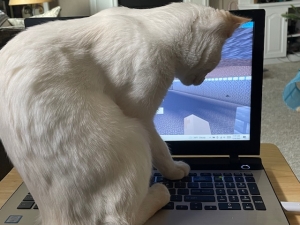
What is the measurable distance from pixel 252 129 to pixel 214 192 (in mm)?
162

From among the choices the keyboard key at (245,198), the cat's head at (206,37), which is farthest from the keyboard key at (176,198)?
the cat's head at (206,37)

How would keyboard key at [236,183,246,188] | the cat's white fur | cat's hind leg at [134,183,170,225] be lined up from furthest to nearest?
keyboard key at [236,183,246,188] → cat's hind leg at [134,183,170,225] → the cat's white fur

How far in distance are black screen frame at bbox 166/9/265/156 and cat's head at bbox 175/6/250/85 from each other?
0.51 ft

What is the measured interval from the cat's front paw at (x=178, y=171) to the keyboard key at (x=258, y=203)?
0.13m

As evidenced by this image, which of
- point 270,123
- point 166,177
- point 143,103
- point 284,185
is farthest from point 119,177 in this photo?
point 270,123

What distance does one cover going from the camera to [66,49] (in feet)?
1.47

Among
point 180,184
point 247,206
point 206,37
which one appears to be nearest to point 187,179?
point 180,184

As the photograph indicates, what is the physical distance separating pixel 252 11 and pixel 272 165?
12.6 inches

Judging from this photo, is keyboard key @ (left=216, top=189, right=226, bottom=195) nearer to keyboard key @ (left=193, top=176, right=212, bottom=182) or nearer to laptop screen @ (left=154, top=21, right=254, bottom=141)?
keyboard key @ (left=193, top=176, right=212, bottom=182)

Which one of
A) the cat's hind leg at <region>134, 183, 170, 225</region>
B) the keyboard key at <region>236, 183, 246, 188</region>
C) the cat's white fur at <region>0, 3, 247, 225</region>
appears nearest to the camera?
the cat's white fur at <region>0, 3, 247, 225</region>

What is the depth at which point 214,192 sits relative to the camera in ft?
2.04

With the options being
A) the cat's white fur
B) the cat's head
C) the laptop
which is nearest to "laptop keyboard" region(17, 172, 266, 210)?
the laptop

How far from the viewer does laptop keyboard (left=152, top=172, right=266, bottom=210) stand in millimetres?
587

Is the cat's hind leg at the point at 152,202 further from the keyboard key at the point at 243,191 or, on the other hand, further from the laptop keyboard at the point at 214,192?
the keyboard key at the point at 243,191
